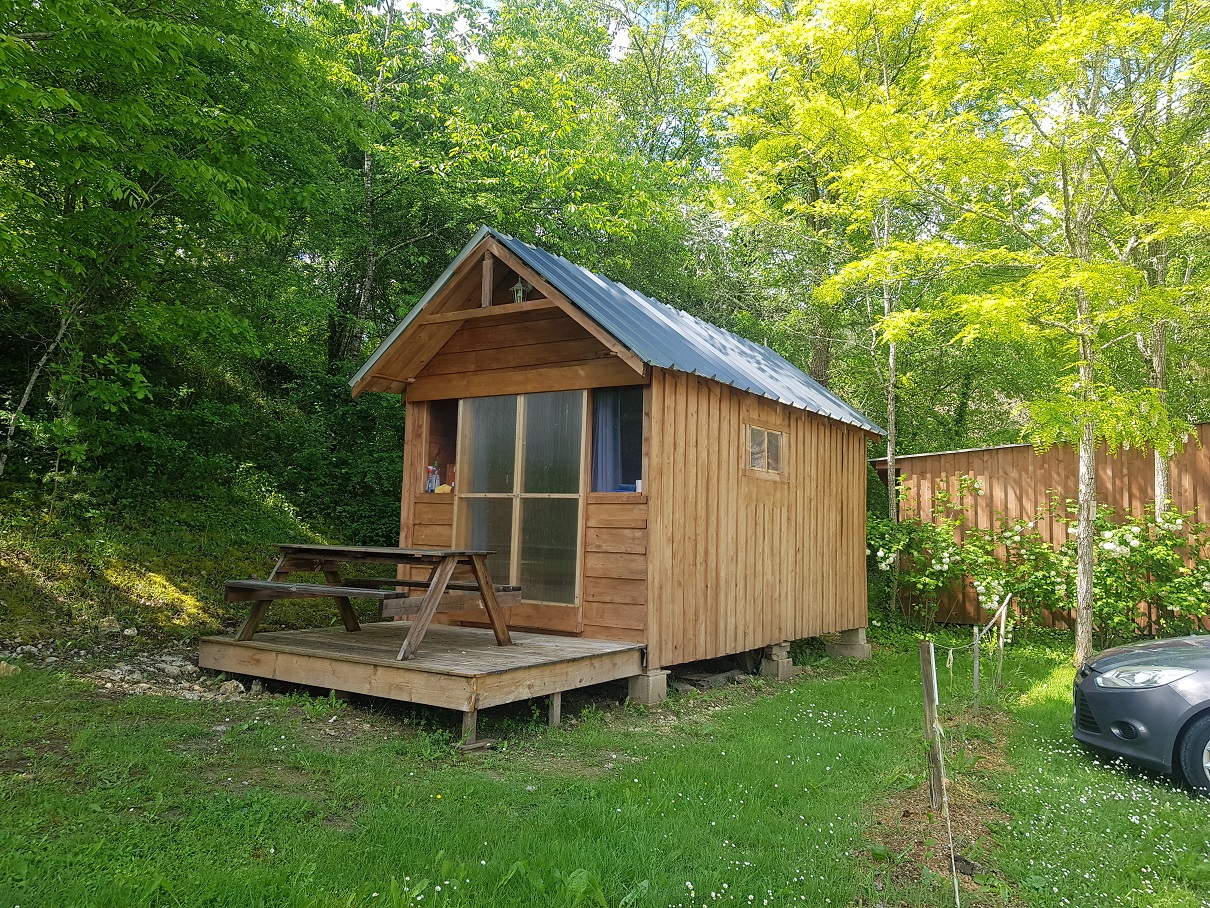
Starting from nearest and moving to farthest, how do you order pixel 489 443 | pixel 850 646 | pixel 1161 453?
1. pixel 489 443
2. pixel 1161 453
3. pixel 850 646

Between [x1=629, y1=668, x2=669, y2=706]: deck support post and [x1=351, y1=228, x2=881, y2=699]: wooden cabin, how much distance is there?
140 millimetres

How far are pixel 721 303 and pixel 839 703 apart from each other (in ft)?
35.4

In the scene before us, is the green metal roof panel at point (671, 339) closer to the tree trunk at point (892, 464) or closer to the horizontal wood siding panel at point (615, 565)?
the horizontal wood siding panel at point (615, 565)

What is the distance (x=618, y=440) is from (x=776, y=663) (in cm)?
351

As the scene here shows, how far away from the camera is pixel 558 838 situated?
399 centimetres

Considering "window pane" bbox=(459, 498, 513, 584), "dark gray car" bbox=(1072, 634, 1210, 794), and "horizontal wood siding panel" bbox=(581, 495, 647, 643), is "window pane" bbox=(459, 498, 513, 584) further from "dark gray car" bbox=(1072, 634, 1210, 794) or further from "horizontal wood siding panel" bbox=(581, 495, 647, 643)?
"dark gray car" bbox=(1072, 634, 1210, 794)

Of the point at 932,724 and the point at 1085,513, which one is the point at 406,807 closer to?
the point at 932,724

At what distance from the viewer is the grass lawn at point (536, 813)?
11.2 feet

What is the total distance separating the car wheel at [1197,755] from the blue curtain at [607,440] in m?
4.58

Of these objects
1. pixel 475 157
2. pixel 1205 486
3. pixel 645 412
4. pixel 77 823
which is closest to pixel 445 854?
pixel 77 823

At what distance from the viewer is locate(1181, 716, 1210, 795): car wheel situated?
5.00 metres

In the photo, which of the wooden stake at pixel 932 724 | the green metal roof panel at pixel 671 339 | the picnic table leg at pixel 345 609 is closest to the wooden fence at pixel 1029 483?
the green metal roof panel at pixel 671 339

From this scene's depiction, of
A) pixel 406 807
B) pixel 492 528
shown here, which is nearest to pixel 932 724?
pixel 406 807

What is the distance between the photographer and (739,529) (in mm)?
8844
